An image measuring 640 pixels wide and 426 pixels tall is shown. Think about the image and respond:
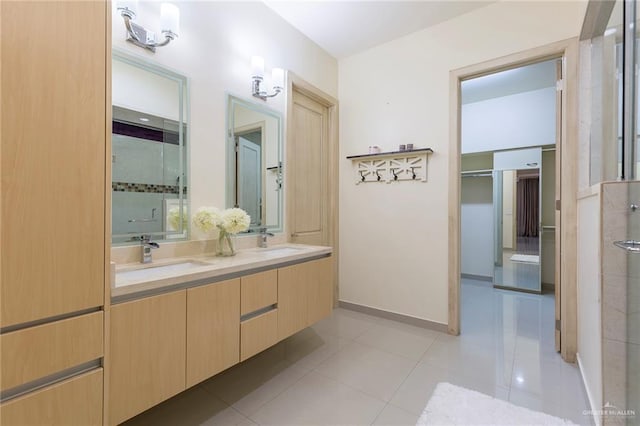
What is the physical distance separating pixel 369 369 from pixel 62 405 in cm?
173

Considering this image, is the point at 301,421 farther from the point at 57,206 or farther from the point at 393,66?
the point at 393,66

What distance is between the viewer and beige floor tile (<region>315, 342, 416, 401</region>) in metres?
1.84

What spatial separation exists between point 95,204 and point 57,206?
11cm

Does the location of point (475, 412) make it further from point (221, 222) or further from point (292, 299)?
point (221, 222)

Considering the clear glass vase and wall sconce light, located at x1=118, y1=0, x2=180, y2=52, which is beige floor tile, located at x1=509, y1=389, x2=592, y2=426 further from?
wall sconce light, located at x1=118, y1=0, x2=180, y2=52

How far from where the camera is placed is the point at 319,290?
226 cm

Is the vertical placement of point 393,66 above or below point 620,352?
above

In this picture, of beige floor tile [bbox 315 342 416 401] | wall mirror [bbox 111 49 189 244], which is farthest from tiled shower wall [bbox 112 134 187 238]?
beige floor tile [bbox 315 342 416 401]

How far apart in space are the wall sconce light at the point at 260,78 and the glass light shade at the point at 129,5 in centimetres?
85

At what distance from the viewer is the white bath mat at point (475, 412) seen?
1.51 meters

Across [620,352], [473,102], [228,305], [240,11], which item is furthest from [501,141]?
[228,305]

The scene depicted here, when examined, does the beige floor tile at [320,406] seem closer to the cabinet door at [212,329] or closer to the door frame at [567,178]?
the cabinet door at [212,329]

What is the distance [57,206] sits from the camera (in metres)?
0.96

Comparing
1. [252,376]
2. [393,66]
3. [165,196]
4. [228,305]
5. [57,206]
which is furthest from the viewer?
[393,66]
